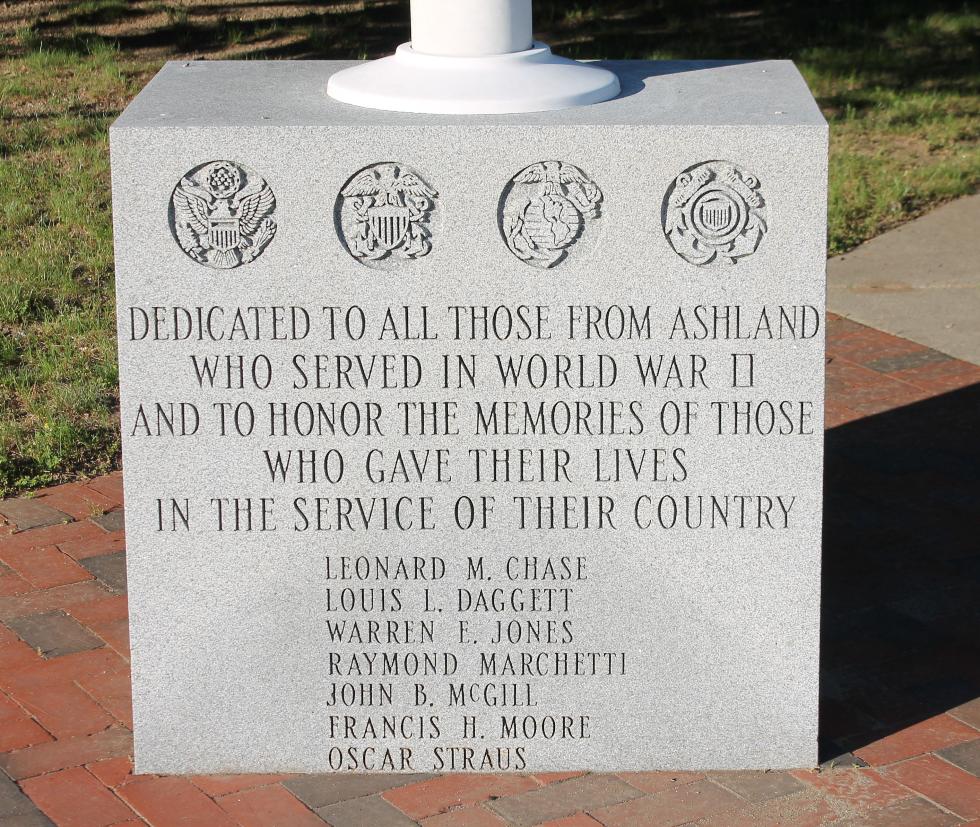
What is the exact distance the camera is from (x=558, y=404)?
11.3ft

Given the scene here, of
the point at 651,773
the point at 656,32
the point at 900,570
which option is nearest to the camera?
the point at 651,773

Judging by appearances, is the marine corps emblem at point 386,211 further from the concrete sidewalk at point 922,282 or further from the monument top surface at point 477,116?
the concrete sidewalk at point 922,282

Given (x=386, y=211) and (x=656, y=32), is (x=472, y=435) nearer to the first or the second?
(x=386, y=211)

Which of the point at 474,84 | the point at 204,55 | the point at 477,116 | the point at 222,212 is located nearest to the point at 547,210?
the point at 477,116

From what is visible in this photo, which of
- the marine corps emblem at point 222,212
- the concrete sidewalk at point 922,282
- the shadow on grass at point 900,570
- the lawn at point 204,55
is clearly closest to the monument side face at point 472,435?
the marine corps emblem at point 222,212

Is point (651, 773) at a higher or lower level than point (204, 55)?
lower

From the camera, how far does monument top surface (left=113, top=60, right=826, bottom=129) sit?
331 cm

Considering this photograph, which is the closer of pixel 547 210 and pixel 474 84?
pixel 547 210

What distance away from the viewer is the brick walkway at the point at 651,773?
3484 millimetres

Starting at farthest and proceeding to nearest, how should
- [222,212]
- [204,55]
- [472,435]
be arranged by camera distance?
[204,55] → [472,435] → [222,212]

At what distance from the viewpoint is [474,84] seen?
346 centimetres

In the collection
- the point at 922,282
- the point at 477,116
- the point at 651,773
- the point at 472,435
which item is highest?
the point at 477,116

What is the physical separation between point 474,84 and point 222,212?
2.09ft

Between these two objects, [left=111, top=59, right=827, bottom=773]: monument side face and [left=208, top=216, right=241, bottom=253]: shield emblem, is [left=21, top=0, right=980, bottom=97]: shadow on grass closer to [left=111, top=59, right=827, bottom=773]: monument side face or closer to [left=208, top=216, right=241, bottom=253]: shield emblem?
[left=111, top=59, right=827, bottom=773]: monument side face
